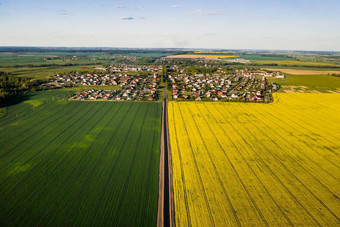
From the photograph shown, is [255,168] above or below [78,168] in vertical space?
below

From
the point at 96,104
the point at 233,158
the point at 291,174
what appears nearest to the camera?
the point at 291,174

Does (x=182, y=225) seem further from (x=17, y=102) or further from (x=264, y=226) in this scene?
(x=17, y=102)

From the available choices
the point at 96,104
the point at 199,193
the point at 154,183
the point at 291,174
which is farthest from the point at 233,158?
the point at 96,104

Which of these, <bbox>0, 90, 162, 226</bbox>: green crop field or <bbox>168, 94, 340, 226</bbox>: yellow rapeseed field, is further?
<bbox>168, 94, 340, 226</bbox>: yellow rapeseed field

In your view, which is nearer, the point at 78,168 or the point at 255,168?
the point at 78,168

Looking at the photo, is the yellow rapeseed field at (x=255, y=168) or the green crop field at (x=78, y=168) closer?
the green crop field at (x=78, y=168)
